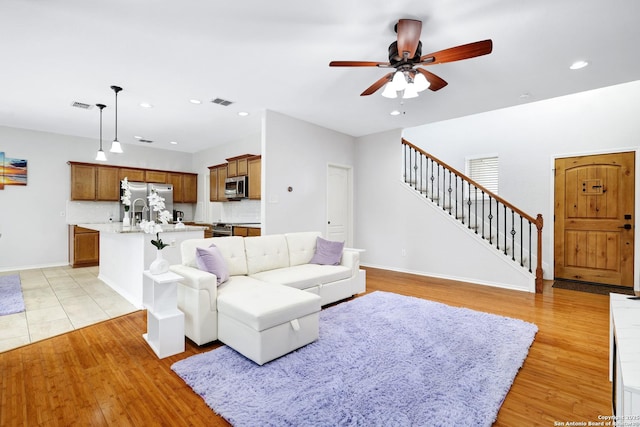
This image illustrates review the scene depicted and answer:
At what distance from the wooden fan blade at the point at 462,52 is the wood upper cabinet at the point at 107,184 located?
276 inches

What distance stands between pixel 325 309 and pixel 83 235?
5570 millimetres

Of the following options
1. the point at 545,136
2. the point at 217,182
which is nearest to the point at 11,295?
the point at 217,182

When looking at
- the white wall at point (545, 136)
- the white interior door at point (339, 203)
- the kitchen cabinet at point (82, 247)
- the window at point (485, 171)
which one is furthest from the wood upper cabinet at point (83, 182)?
the window at point (485, 171)

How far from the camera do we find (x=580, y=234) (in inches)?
199

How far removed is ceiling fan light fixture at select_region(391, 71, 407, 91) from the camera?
8.84ft

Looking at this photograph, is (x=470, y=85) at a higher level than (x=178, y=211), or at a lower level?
higher

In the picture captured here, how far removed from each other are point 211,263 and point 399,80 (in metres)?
2.43

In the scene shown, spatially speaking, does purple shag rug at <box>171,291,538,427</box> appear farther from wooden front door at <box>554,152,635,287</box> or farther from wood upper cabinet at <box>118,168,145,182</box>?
wood upper cabinet at <box>118,168,145,182</box>

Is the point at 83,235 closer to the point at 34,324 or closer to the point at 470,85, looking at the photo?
the point at 34,324

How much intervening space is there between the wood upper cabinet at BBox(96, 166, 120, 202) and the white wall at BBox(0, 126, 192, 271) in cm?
39

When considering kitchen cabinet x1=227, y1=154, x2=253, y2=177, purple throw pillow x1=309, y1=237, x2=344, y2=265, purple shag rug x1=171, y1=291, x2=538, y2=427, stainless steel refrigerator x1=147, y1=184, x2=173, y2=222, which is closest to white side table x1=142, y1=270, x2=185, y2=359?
purple shag rug x1=171, y1=291, x2=538, y2=427

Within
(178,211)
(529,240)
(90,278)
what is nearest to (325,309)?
(529,240)

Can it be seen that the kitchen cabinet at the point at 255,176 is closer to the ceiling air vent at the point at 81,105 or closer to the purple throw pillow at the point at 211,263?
the ceiling air vent at the point at 81,105

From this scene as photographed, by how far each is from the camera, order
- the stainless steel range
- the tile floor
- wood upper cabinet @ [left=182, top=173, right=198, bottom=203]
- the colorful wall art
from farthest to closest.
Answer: wood upper cabinet @ [left=182, top=173, right=198, bottom=203], the stainless steel range, the colorful wall art, the tile floor
